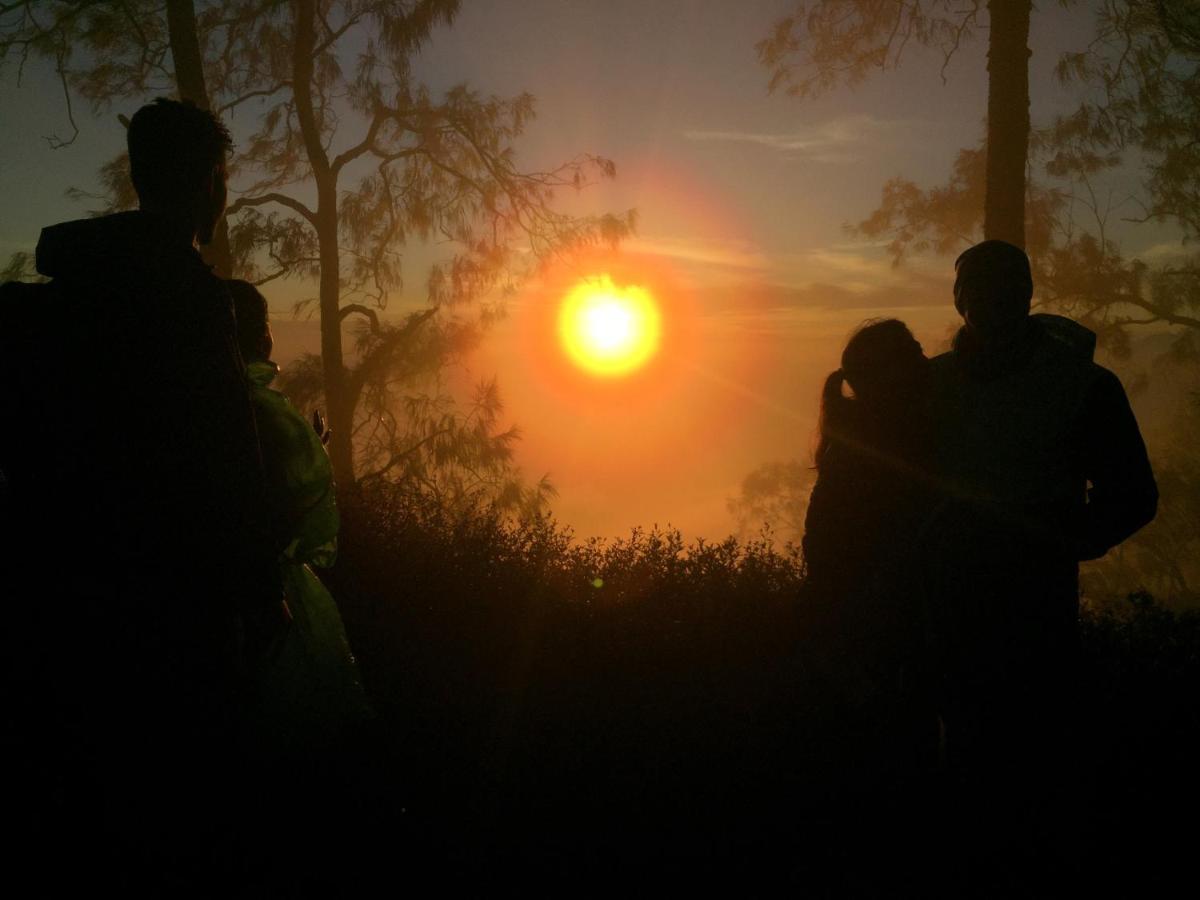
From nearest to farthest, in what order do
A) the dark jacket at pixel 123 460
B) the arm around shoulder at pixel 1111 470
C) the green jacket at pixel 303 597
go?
1. the dark jacket at pixel 123 460
2. the green jacket at pixel 303 597
3. the arm around shoulder at pixel 1111 470

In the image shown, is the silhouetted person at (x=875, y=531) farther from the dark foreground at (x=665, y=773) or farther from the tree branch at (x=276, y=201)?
the tree branch at (x=276, y=201)

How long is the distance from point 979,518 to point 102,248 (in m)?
2.46

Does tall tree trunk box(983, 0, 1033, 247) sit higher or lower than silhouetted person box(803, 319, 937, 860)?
higher

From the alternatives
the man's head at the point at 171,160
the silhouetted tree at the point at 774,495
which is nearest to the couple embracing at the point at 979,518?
the man's head at the point at 171,160

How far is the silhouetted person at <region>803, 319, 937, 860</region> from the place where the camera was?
2459 millimetres

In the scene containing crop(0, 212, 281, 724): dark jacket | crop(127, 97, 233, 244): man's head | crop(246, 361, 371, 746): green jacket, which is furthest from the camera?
crop(246, 361, 371, 746): green jacket

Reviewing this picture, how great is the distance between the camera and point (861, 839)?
3.38 meters

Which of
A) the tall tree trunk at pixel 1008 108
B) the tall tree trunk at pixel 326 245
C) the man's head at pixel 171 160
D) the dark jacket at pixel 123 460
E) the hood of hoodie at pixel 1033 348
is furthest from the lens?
the tall tree trunk at pixel 326 245

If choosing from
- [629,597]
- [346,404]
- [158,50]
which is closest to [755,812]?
[629,597]

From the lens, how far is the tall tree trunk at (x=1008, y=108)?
6.12m

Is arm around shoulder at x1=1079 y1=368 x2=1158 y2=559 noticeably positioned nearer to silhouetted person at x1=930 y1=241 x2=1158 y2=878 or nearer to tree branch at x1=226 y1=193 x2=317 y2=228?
silhouetted person at x1=930 y1=241 x2=1158 y2=878

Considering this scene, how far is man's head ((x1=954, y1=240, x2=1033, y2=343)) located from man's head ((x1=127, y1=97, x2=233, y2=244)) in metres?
2.29

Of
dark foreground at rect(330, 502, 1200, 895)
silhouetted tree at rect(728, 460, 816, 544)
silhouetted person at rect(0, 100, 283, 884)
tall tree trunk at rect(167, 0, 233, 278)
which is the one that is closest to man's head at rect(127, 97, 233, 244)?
silhouetted person at rect(0, 100, 283, 884)

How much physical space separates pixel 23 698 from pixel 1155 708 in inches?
203
